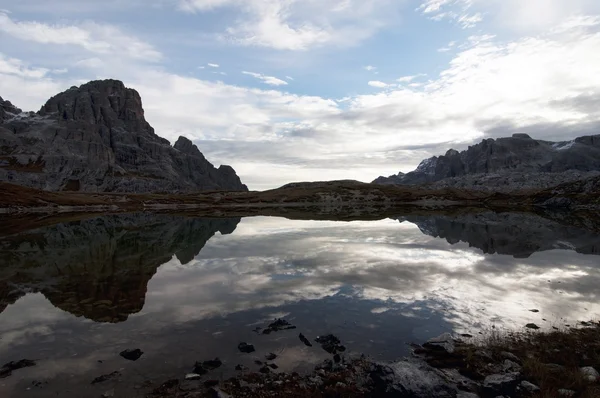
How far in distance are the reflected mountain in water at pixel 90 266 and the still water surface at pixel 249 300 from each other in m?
0.22

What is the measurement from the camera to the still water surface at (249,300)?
17.3m

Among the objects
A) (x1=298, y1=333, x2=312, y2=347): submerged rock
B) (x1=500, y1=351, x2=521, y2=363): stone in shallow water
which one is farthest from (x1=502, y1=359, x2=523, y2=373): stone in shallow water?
(x1=298, y1=333, x2=312, y2=347): submerged rock

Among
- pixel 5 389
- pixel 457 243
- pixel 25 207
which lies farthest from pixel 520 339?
pixel 25 207

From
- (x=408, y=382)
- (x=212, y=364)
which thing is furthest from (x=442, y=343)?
(x=212, y=364)

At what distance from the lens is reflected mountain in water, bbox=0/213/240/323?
26.5 m

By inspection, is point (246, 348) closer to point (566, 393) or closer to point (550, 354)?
point (566, 393)

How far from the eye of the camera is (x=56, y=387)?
14367 mm

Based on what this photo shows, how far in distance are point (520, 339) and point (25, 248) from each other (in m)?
61.8

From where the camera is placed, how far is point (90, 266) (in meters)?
39.6

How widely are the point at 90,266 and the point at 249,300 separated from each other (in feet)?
77.1

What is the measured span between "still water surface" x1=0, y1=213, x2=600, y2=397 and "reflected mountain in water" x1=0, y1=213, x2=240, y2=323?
0.22 m

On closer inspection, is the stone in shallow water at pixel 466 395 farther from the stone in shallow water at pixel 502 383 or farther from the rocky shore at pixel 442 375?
the stone in shallow water at pixel 502 383

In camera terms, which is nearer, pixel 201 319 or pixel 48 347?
pixel 48 347

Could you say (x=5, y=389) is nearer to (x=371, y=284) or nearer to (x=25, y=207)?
(x=371, y=284)
